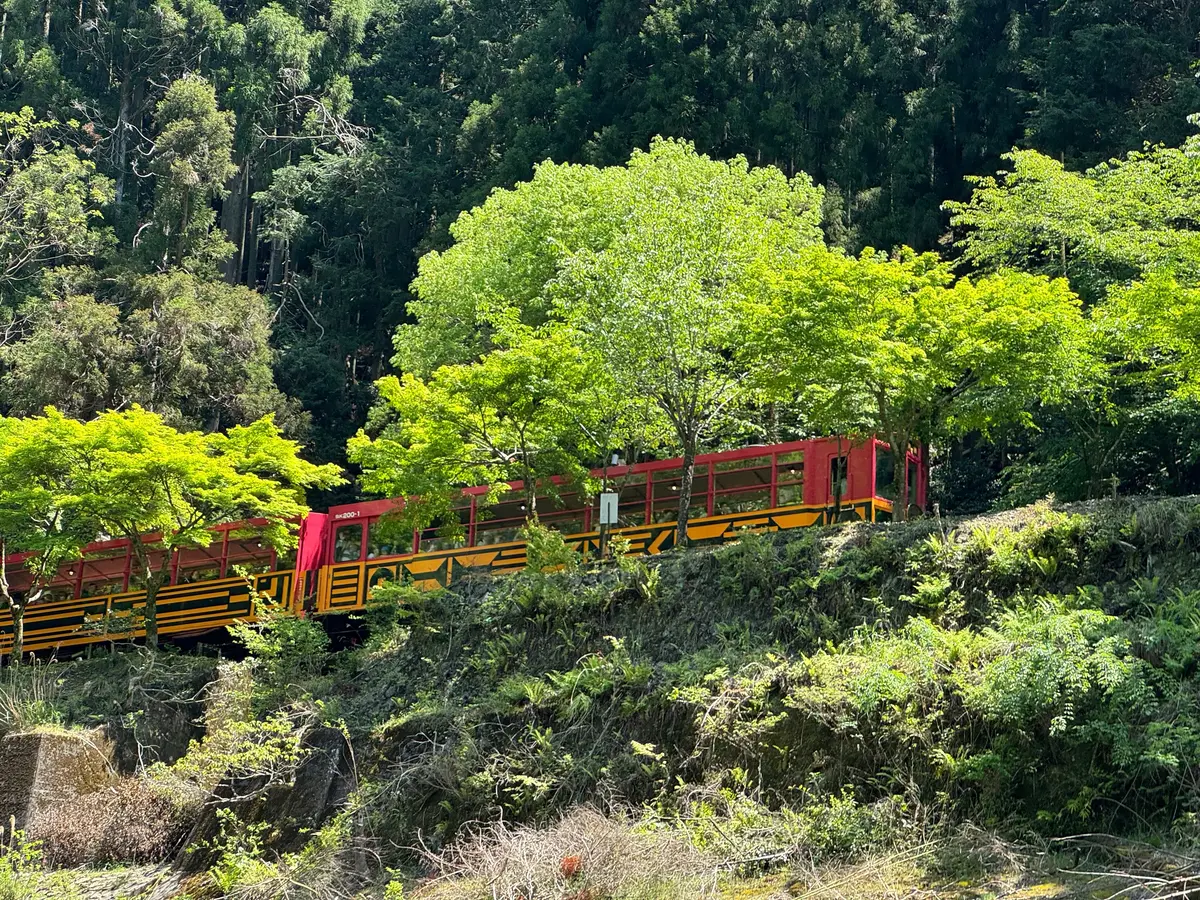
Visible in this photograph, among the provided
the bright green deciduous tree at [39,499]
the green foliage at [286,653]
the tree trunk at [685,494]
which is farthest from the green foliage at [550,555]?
the bright green deciduous tree at [39,499]

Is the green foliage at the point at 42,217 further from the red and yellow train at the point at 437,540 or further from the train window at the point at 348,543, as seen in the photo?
the train window at the point at 348,543

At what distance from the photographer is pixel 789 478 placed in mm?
25484

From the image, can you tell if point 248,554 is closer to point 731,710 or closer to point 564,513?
point 564,513

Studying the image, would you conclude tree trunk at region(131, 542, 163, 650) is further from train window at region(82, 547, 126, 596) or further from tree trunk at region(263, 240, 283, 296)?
tree trunk at region(263, 240, 283, 296)

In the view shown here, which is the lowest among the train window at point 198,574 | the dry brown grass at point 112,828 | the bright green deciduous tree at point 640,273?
the dry brown grass at point 112,828

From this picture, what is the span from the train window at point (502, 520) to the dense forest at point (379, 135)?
11182 millimetres

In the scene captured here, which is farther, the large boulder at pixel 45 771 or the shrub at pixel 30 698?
the shrub at pixel 30 698

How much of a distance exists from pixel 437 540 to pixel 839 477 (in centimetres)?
790

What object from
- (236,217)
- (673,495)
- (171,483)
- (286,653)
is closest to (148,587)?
(171,483)

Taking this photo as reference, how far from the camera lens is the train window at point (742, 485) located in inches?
1013

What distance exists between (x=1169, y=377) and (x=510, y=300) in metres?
15.5

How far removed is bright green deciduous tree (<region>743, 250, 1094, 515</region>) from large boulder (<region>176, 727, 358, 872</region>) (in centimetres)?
947

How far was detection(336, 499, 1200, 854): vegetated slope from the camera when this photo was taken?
16328 mm

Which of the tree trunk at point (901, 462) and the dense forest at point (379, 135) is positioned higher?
the dense forest at point (379, 135)
